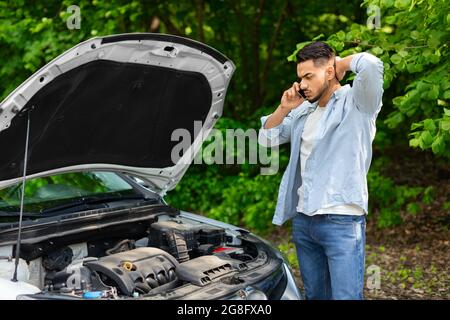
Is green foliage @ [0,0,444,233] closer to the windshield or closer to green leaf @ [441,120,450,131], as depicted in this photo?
green leaf @ [441,120,450,131]

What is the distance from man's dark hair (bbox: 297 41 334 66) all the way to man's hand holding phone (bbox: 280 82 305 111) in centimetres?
16

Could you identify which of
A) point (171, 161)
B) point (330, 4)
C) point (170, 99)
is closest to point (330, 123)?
point (170, 99)

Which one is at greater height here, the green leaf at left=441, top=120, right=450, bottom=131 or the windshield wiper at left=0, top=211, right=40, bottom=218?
the green leaf at left=441, top=120, right=450, bottom=131

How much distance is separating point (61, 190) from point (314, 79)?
1863 mm

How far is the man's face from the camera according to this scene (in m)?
3.41

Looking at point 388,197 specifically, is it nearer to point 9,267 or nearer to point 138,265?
point 138,265

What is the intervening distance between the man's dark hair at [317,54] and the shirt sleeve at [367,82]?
0.21 metres

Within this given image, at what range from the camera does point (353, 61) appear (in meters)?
3.24

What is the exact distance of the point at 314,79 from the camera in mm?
3414

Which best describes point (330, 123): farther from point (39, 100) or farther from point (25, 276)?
point (25, 276)

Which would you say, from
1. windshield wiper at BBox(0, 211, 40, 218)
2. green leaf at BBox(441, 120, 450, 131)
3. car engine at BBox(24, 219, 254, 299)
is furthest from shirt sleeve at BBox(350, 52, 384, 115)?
windshield wiper at BBox(0, 211, 40, 218)

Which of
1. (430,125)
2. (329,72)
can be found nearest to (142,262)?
(329,72)

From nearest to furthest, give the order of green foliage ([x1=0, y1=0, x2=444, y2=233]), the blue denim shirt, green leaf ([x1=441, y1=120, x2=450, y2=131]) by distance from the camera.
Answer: the blue denim shirt
green leaf ([x1=441, y1=120, x2=450, y2=131])
green foliage ([x1=0, y1=0, x2=444, y2=233])
